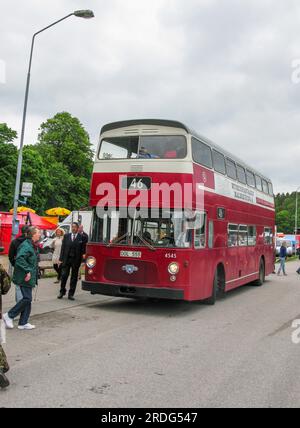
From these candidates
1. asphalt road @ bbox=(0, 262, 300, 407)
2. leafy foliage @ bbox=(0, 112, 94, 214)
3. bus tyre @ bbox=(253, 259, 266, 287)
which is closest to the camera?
asphalt road @ bbox=(0, 262, 300, 407)

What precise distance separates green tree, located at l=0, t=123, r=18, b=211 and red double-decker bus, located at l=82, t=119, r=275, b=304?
103 feet

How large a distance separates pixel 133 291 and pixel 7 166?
34.0 metres

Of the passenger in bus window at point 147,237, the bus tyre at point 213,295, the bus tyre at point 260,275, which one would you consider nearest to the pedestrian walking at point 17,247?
the passenger in bus window at point 147,237

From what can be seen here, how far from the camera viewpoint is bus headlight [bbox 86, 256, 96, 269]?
10750mm

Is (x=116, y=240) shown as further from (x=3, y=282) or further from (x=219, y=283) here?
(x=3, y=282)

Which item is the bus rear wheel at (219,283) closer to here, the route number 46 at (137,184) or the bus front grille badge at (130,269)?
the bus front grille badge at (130,269)

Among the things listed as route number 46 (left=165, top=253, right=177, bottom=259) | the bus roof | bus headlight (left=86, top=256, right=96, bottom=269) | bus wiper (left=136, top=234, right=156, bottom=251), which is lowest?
bus headlight (left=86, top=256, right=96, bottom=269)

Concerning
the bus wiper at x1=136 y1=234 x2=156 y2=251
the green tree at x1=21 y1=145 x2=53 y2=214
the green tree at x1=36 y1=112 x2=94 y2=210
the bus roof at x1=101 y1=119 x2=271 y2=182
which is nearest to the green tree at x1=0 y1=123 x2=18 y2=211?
the green tree at x1=21 y1=145 x2=53 y2=214

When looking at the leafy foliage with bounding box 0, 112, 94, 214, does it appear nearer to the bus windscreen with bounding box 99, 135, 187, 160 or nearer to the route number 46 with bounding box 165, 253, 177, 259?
the bus windscreen with bounding box 99, 135, 187, 160

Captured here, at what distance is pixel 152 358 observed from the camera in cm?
655

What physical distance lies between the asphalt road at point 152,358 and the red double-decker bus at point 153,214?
71 centimetres

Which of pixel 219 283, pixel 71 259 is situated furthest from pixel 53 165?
pixel 219 283

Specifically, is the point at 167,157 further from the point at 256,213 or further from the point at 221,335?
the point at 256,213

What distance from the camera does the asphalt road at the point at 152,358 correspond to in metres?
4.95
